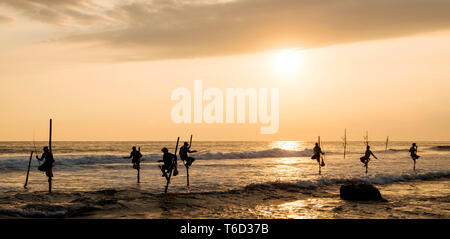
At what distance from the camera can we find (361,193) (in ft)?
59.2

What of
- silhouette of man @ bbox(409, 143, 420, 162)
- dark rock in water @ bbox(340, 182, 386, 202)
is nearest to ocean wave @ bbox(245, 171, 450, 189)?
silhouette of man @ bbox(409, 143, 420, 162)

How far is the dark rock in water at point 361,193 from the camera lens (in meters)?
18.0

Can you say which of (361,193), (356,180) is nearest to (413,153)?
(356,180)

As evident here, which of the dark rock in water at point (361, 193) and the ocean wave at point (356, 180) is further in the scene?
the ocean wave at point (356, 180)

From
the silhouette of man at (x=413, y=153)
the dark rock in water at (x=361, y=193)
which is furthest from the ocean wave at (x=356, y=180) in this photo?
the dark rock in water at (x=361, y=193)

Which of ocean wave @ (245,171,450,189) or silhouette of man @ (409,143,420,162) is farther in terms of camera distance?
silhouette of man @ (409,143,420,162)

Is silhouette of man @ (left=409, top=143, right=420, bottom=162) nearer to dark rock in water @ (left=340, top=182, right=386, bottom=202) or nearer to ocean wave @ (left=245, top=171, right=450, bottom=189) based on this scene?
ocean wave @ (left=245, top=171, right=450, bottom=189)

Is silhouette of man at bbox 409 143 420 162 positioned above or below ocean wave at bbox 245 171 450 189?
above

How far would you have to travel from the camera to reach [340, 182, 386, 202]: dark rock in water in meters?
18.0

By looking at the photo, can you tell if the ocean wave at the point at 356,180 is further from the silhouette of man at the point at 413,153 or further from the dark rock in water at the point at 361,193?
the dark rock in water at the point at 361,193
